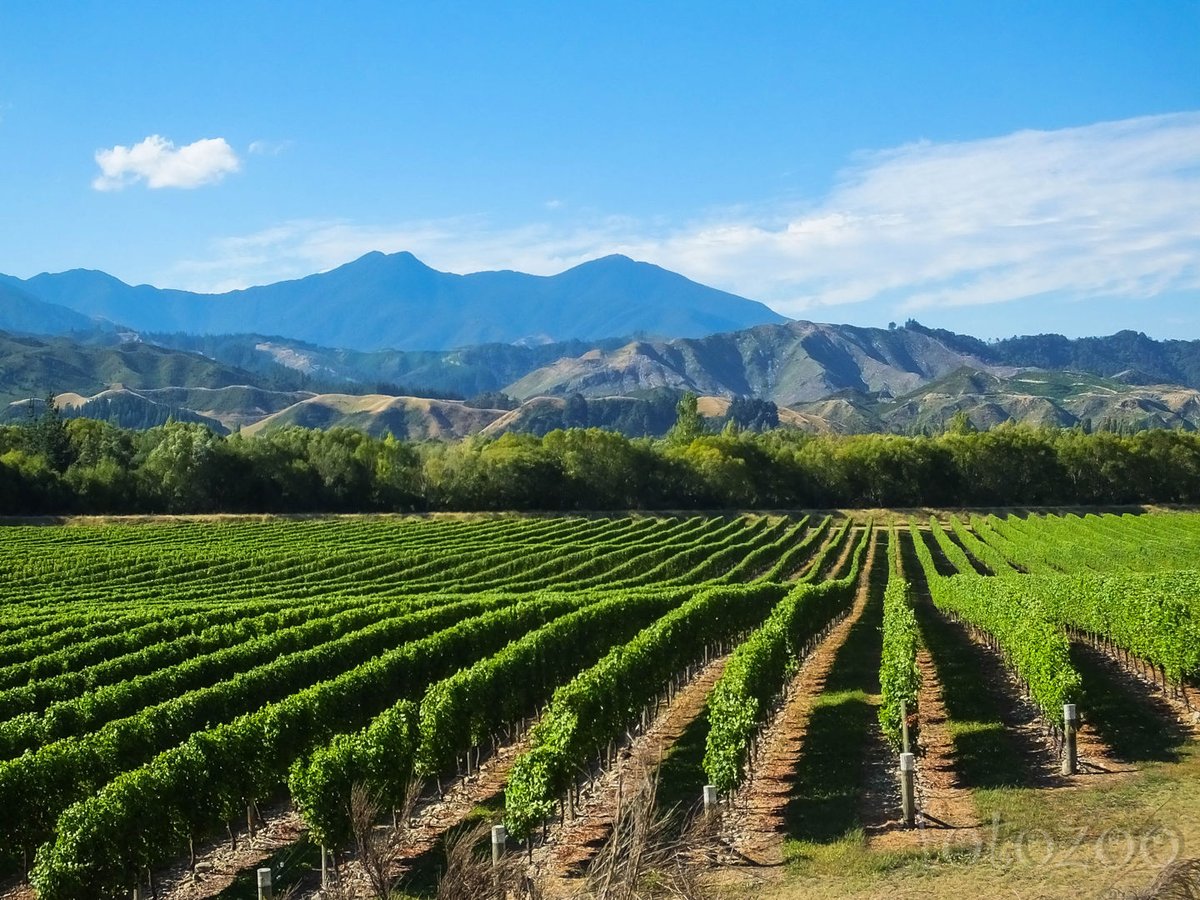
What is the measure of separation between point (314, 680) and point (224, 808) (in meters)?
8.57

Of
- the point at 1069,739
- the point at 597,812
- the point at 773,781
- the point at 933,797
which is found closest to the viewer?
the point at 933,797

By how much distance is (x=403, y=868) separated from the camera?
14.9 meters

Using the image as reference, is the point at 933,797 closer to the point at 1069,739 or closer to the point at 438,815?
the point at 1069,739

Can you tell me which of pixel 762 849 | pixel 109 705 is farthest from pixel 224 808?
pixel 762 849

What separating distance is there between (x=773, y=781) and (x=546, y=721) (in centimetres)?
420

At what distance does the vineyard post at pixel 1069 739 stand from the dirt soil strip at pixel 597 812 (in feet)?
22.1

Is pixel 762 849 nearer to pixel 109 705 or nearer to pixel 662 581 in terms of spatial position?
pixel 109 705

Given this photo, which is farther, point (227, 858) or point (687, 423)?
point (687, 423)

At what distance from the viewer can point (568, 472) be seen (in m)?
113

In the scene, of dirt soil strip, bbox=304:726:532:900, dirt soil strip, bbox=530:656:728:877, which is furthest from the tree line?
dirt soil strip, bbox=304:726:532:900

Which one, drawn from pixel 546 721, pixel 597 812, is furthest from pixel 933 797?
pixel 546 721

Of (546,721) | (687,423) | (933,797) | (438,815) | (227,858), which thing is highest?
(687,423)

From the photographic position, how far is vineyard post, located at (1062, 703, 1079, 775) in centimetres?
1691

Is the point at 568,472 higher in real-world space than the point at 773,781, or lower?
higher
